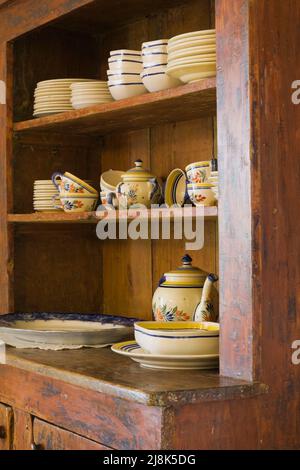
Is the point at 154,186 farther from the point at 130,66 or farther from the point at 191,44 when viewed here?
the point at 191,44

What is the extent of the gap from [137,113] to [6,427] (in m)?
0.96

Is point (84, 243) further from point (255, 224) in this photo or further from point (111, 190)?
point (255, 224)

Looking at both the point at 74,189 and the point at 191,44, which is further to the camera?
the point at 74,189

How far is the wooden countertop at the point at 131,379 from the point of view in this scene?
155 cm

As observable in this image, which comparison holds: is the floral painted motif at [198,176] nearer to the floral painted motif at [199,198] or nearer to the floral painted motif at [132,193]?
the floral painted motif at [199,198]

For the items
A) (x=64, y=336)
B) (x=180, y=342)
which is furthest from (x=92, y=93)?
(x=180, y=342)

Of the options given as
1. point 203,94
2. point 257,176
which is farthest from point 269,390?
point 203,94

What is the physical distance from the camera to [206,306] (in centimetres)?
198

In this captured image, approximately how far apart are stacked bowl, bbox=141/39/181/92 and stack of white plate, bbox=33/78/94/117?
469 mm

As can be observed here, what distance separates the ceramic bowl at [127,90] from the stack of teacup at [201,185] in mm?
300

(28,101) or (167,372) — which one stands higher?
(28,101)

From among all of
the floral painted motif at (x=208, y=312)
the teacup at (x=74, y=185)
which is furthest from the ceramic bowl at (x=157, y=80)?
the floral painted motif at (x=208, y=312)
